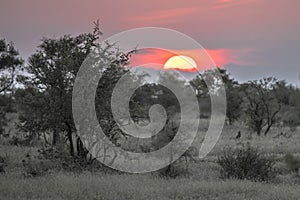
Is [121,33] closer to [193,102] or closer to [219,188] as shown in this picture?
[219,188]

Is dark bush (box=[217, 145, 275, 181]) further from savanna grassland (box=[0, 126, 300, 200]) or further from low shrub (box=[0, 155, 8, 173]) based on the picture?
low shrub (box=[0, 155, 8, 173])

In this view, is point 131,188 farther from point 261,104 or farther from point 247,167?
point 261,104

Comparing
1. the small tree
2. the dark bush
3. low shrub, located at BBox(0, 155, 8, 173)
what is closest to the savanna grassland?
low shrub, located at BBox(0, 155, 8, 173)

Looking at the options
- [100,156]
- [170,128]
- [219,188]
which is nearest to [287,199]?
[219,188]

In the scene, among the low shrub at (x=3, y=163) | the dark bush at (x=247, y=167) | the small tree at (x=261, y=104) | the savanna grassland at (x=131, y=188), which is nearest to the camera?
the savanna grassland at (x=131, y=188)

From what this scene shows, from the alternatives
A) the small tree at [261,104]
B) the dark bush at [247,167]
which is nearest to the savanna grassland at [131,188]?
the dark bush at [247,167]

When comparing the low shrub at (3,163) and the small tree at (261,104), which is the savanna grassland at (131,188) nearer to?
the low shrub at (3,163)

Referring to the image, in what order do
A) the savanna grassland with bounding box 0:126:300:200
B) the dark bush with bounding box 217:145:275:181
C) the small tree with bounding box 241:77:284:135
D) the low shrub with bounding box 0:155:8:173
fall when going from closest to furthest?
Result: the savanna grassland with bounding box 0:126:300:200 < the low shrub with bounding box 0:155:8:173 < the dark bush with bounding box 217:145:275:181 < the small tree with bounding box 241:77:284:135

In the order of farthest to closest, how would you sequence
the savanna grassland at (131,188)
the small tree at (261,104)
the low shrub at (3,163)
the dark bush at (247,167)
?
the small tree at (261,104)
the dark bush at (247,167)
the low shrub at (3,163)
the savanna grassland at (131,188)

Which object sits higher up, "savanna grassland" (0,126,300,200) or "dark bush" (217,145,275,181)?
"dark bush" (217,145,275,181)

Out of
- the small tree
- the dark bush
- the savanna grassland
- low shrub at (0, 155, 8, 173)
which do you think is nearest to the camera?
the savanna grassland

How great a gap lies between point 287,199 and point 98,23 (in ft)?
29.5

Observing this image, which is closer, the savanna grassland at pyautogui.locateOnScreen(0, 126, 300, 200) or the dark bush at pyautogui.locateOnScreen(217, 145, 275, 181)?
the savanna grassland at pyautogui.locateOnScreen(0, 126, 300, 200)

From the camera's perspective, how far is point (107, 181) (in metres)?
12.3
